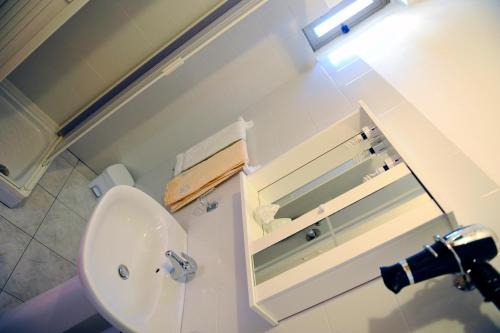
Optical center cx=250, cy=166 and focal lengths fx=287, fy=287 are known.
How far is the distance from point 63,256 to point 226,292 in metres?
1.09

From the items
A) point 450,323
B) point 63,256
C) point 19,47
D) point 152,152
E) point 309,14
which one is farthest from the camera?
point 152,152

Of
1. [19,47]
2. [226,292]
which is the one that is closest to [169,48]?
[19,47]

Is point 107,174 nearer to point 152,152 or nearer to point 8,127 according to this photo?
point 152,152

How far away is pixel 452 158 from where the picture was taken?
0.85 meters

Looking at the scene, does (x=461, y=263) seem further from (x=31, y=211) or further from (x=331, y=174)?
(x=31, y=211)

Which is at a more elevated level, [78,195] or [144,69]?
[144,69]

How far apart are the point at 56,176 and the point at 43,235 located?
1.45 feet

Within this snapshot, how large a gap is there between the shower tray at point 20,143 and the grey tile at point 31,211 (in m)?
0.04

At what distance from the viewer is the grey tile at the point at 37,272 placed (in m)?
1.34

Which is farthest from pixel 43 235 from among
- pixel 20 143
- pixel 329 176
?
pixel 329 176

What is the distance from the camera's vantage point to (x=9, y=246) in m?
1.40

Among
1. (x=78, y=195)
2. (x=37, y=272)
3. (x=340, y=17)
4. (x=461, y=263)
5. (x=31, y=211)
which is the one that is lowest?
(x=461, y=263)

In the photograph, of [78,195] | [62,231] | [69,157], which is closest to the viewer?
[62,231]

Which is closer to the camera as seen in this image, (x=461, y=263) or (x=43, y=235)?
(x=461, y=263)
